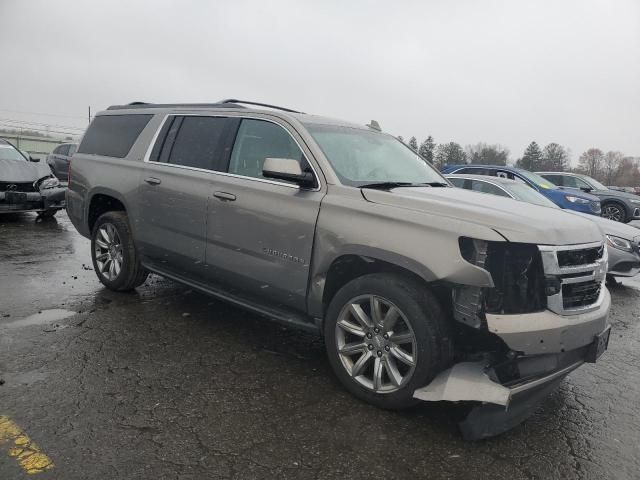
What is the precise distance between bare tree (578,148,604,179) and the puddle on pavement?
119400 millimetres

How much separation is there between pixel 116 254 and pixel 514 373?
4.06 m

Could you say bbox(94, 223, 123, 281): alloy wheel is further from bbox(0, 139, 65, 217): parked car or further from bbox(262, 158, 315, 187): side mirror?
bbox(0, 139, 65, 217): parked car

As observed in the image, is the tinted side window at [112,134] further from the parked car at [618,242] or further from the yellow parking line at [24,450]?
the parked car at [618,242]

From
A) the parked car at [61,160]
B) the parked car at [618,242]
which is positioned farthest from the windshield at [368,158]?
the parked car at [61,160]

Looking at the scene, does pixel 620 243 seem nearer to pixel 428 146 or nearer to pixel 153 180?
pixel 153 180

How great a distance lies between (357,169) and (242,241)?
1.05m

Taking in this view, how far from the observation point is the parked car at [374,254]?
106 inches

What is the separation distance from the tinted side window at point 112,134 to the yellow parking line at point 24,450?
3.04m

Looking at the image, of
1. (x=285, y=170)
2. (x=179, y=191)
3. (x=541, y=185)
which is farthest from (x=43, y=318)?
(x=541, y=185)

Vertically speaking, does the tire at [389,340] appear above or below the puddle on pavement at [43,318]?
above

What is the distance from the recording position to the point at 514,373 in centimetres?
270

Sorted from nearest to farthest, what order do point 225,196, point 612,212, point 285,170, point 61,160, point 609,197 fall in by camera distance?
point 285,170 < point 225,196 < point 609,197 < point 612,212 < point 61,160

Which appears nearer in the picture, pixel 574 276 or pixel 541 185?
pixel 574 276

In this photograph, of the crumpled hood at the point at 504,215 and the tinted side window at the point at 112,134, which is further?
the tinted side window at the point at 112,134
